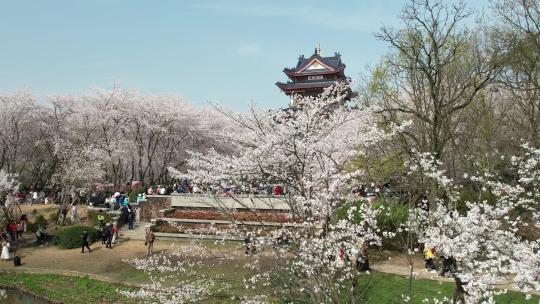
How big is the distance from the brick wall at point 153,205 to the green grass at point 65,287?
8.69 m

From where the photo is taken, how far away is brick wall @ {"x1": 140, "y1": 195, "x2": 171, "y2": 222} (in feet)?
96.8

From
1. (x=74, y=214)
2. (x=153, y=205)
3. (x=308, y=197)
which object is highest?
(x=308, y=197)

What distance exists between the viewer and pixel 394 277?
16547 millimetres

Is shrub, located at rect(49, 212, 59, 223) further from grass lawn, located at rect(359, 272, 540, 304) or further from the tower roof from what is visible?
the tower roof

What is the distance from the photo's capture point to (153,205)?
97.5ft

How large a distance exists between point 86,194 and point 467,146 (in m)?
28.8

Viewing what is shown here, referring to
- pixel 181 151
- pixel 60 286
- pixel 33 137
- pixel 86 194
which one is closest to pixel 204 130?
pixel 181 151

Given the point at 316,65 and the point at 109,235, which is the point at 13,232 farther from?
the point at 316,65

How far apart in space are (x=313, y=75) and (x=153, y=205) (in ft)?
81.3

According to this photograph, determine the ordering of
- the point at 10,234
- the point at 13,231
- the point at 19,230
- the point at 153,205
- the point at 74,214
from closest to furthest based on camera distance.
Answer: the point at 10,234
the point at 13,231
the point at 19,230
the point at 153,205
the point at 74,214

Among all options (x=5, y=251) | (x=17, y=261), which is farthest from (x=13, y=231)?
(x=17, y=261)

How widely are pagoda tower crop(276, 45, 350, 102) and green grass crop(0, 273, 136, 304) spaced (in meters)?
30.7

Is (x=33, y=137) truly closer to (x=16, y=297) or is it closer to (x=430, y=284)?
(x=16, y=297)

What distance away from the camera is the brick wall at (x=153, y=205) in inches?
1161
